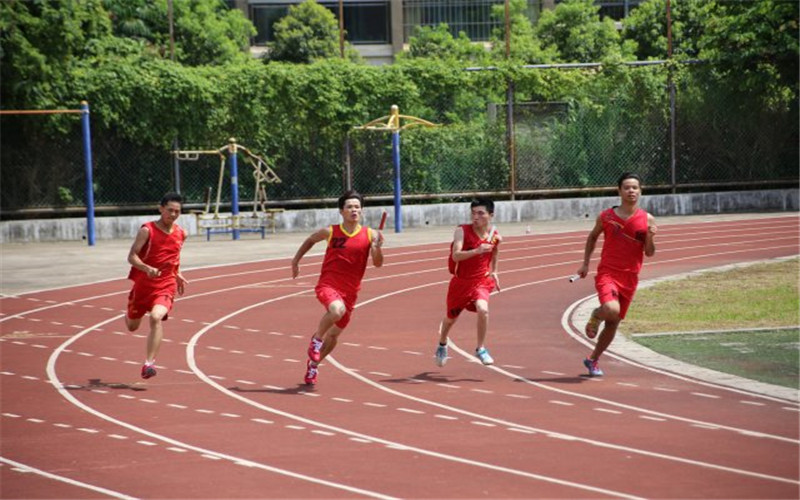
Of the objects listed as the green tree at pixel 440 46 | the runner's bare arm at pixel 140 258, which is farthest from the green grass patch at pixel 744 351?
the green tree at pixel 440 46

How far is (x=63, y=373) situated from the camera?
42.9ft

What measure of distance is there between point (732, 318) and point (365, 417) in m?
6.53

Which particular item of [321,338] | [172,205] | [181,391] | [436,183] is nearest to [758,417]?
[321,338]

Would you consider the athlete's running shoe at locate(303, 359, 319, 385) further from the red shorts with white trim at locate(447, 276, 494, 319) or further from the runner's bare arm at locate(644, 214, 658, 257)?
the runner's bare arm at locate(644, 214, 658, 257)

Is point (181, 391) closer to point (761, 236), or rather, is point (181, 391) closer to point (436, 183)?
point (761, 236)

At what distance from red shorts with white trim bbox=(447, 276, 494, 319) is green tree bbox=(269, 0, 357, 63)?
172ft

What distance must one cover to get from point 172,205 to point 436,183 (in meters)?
21.0

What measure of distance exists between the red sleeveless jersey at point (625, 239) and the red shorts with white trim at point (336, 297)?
90.0 inches

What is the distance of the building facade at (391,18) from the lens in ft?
246

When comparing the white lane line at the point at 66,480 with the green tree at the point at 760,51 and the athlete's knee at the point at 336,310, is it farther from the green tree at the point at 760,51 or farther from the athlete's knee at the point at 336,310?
the green tree at the point at 760,51

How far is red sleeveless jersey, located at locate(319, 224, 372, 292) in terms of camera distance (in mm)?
12367

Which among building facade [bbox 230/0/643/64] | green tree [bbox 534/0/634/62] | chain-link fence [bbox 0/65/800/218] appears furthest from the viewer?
building facade [bbox 230/0/643/64]

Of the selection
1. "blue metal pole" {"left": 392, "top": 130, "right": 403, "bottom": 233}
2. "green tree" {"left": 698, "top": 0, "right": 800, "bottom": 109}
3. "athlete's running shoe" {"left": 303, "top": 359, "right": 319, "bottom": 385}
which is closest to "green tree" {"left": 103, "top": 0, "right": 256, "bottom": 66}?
"blue metal pole" {"left": 392, "top": 130, "right": 403, "bottom": 233}

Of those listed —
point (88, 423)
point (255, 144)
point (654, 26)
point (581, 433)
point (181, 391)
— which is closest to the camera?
point (581, 433)
